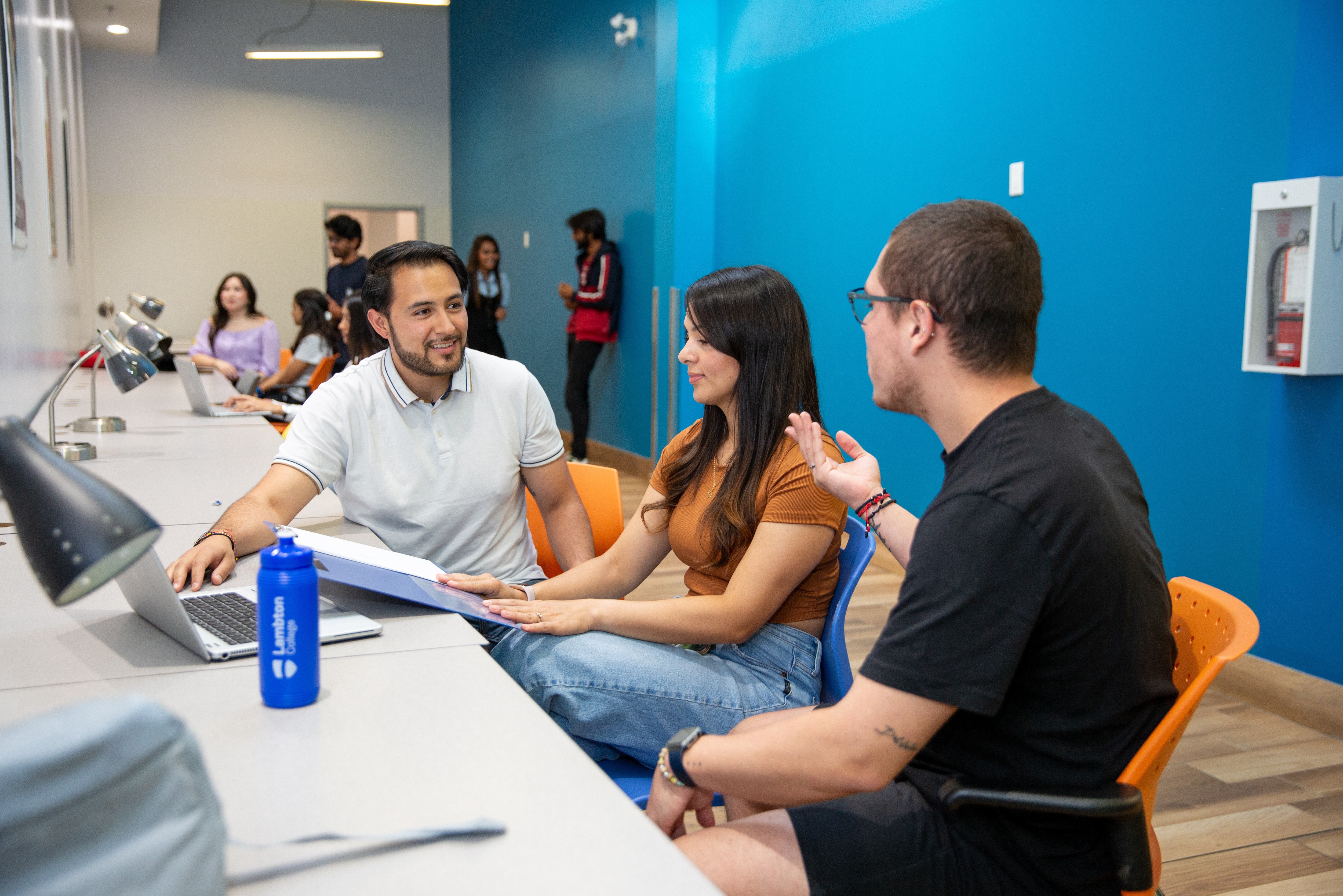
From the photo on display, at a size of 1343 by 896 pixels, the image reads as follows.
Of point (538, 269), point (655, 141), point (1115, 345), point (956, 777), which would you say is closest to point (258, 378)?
point (655, 141)

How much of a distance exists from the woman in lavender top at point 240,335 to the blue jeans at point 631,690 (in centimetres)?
487

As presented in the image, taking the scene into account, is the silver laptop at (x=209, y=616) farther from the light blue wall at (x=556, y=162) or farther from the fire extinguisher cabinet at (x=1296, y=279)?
the light blue wall at (x=556, y=162)

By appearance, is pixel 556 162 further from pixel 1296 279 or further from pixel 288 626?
pixel 288 626

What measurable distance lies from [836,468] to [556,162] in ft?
21.3

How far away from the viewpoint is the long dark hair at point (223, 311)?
5.96 meters

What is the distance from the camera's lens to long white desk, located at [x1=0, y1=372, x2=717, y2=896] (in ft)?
2.56

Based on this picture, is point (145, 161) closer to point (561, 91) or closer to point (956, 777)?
point (561, 91)

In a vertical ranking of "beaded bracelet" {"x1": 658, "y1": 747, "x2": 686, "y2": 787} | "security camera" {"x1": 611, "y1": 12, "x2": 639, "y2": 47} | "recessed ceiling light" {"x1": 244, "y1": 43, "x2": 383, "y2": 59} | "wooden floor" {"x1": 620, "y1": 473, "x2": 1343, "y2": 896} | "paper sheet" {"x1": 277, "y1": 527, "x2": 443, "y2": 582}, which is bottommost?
"wooden floor" {"x1": 620, "y1": 473, "x2": 1343, "y2": 896}

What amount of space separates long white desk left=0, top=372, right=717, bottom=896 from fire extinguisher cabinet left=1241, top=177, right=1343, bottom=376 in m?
2.21

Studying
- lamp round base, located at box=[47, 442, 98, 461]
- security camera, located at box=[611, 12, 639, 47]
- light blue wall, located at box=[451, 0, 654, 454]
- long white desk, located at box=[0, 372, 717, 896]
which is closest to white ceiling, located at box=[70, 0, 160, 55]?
light blue wall, located at box=[451, 0, 654, 454]

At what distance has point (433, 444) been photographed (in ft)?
6.81

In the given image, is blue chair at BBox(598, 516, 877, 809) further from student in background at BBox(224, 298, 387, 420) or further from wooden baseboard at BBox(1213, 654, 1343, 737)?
student in background at BBox(224, 298, 387, 420)

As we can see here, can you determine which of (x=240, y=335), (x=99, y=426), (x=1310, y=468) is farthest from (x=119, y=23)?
(x=1310, y=468)

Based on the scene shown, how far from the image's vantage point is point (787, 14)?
4938 millimetres
